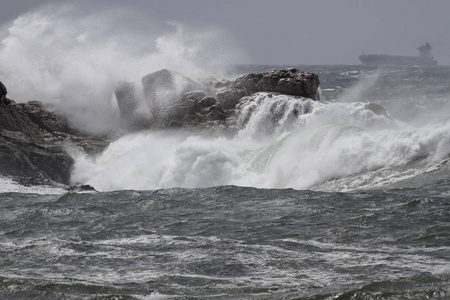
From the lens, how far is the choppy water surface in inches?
367

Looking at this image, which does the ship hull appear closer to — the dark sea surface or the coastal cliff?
the coastal cliff

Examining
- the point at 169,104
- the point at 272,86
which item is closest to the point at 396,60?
the point at 272,86

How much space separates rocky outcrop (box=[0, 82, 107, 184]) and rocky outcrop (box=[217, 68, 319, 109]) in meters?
5.61

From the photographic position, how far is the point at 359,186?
19625mm

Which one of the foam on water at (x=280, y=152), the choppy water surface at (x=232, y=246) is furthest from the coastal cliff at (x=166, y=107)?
the choppy water surface at (x=232, y=246)

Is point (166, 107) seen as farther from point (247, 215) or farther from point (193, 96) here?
point (247, 215)

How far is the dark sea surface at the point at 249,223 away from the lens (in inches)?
376

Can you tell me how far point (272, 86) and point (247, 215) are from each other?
55.6 ft

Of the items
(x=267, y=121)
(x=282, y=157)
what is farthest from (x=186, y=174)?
(x=267, y=121)

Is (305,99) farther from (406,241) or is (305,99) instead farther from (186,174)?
(406,241)

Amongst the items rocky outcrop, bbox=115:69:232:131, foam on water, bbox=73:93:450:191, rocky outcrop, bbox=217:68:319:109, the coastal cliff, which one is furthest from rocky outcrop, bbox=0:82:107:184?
rocky outcrop, bbox=217:68:319:109

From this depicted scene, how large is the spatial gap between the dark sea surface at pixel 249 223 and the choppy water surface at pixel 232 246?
0.08ft

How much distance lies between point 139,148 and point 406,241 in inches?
722

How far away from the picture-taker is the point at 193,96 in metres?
30.8
